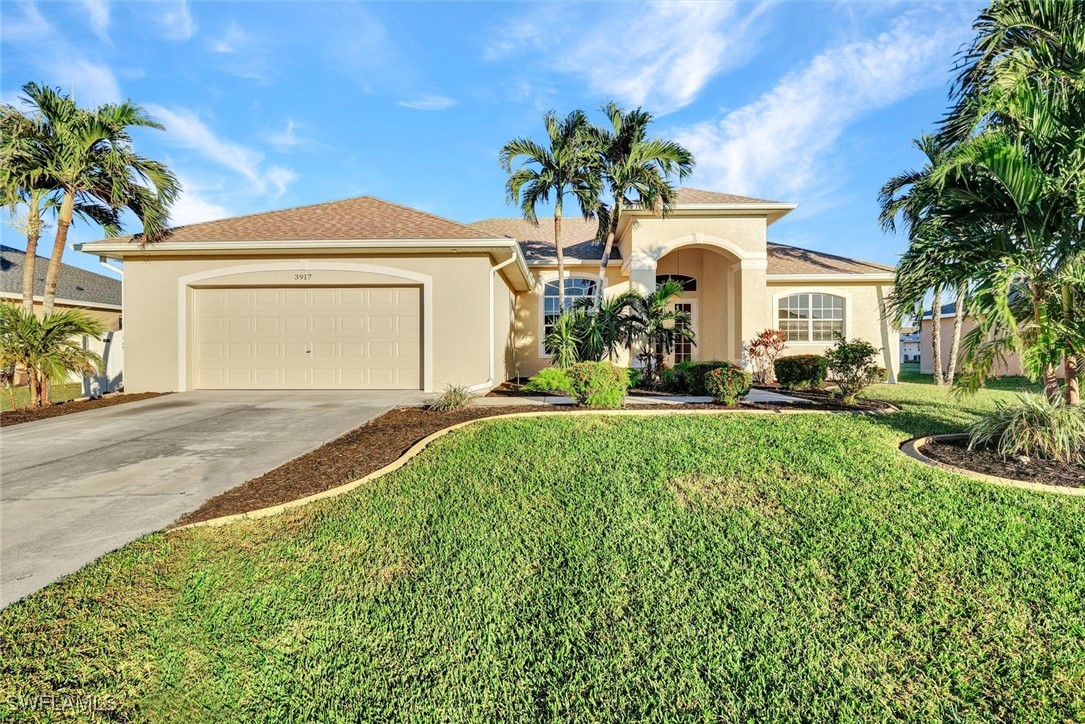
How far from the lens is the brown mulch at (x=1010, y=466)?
14.1 ft

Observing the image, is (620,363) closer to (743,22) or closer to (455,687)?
(743,22)

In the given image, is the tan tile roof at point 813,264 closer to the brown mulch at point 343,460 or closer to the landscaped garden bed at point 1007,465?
the brown mulch at point 343,460

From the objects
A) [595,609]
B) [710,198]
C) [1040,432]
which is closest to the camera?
[595,609]

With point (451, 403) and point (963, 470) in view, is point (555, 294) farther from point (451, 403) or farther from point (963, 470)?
point (963, 470)

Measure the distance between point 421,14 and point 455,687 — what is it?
1077 centimetres

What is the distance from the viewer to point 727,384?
800 centimetres

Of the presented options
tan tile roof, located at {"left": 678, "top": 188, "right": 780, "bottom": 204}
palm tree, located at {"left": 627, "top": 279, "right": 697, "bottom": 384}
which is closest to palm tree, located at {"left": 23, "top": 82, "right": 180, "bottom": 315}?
palm tree, located at {"left": 627, "top": 279, "right": 697, "bottom": 384}

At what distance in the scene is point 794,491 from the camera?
4.21 m

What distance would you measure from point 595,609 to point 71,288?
22154 mm

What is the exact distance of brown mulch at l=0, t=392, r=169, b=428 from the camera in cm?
759

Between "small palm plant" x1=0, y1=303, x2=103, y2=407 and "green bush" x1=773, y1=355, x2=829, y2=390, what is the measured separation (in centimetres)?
1500

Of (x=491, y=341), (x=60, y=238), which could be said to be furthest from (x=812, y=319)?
(x=60, y=238)

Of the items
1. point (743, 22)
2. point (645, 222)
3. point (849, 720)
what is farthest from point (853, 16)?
point (849, 720)

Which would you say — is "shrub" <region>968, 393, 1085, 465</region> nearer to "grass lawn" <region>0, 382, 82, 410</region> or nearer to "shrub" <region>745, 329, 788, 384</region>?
"shrub" <region>745, 329, 788, 384</region>
